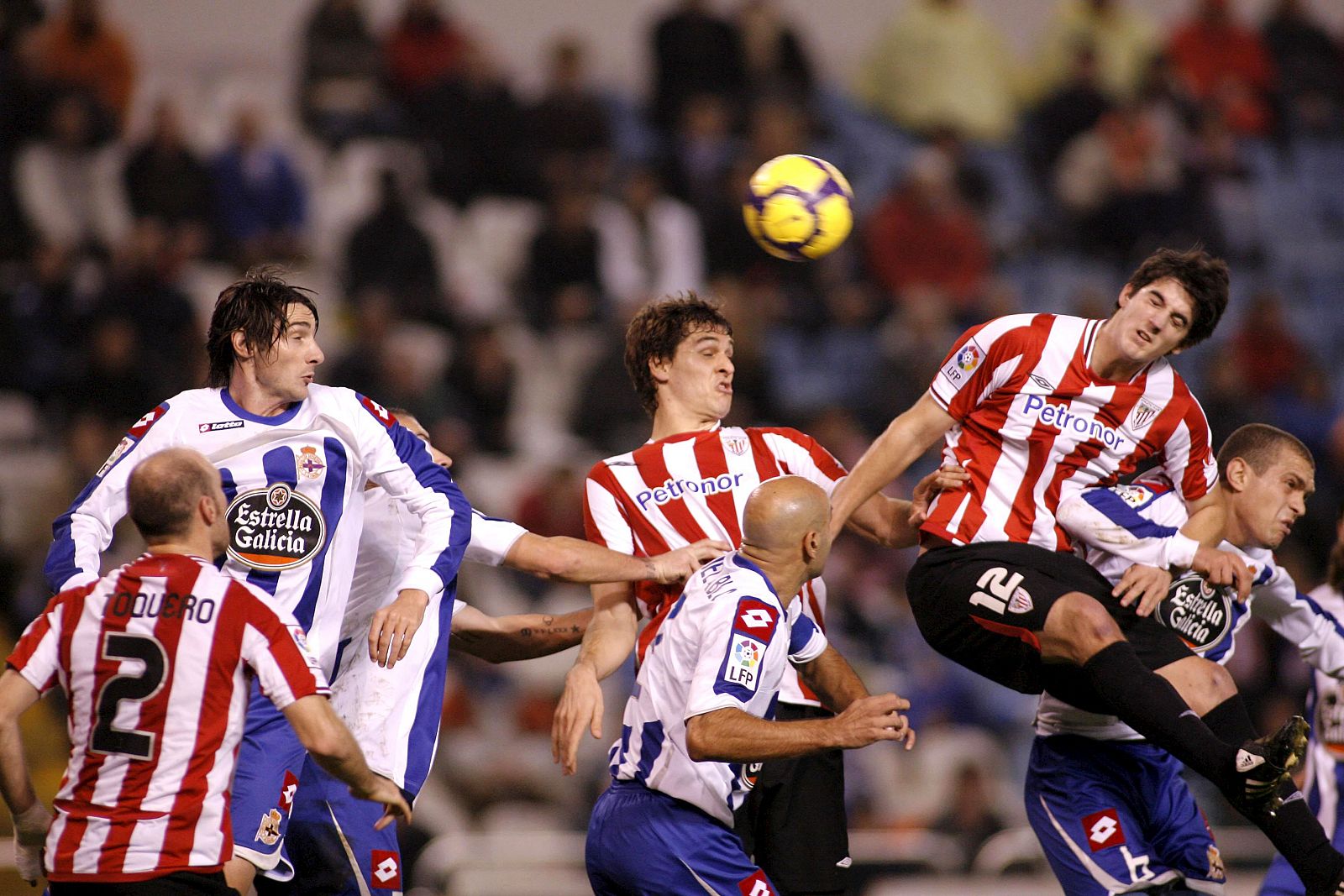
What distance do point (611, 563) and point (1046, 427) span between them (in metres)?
1.66

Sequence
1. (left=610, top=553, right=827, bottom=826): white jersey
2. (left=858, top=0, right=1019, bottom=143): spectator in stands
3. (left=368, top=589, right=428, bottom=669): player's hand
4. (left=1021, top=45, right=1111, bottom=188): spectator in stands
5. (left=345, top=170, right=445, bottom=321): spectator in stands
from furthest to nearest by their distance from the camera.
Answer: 1. (left=858, top=0, right=1019, bottom=143): spectator in stands
2. (left=1021, top=45, right=1111, bottom=188): spectator in stands
3. (left=345, top=170, right=445, bottom=321): spectator in stands
4. (left=368, top=589, right=428, bottom=669): player's hand
5. (left=610, top=553, right=827, bottom=826): white jersey

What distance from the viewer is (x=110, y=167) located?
1165cm

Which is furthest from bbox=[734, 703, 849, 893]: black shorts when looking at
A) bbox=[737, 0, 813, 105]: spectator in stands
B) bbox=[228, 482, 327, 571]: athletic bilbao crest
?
bbox=[737, 0, 813, 105]: spectator in stands

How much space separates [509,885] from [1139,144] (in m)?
8.97

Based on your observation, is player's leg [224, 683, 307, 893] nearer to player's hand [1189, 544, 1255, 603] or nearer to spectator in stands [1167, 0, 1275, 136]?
player's hand [1189, 544, 1255, 603]

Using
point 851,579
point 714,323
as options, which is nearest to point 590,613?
point 714,323

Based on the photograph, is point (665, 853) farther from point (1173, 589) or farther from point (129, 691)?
point (1173, 589)

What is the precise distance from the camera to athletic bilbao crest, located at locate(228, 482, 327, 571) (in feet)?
16.3

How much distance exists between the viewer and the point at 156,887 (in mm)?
3979

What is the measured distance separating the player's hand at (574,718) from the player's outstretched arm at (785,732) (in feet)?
2.61

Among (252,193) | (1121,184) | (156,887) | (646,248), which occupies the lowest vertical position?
(156,887)

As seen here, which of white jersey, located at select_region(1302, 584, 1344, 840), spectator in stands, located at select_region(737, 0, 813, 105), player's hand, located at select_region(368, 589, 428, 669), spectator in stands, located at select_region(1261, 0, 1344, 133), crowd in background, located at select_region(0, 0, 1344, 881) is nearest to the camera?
player's hand, located at select_region(368, 589, 428, 669)

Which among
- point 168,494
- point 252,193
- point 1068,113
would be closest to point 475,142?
point 252,193

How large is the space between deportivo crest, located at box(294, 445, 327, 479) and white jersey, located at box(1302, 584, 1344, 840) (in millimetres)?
4229
